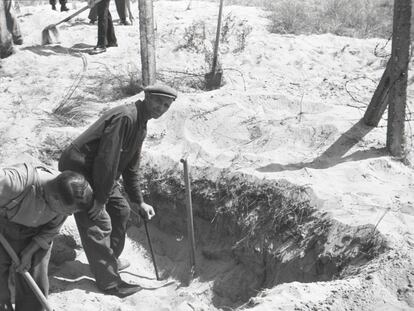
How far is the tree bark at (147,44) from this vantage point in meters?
7.11

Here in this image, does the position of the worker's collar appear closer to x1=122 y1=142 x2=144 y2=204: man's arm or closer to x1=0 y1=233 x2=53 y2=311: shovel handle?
x1=122 y1=142 x2=144 y2=204: man's arm

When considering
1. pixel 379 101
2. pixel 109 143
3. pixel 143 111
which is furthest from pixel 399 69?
pixel 109 143

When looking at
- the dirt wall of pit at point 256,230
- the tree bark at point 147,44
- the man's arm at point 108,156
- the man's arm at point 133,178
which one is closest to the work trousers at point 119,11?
the tree bark at point 147,44

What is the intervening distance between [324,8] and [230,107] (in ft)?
13.9

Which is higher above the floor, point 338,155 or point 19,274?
point 338,155

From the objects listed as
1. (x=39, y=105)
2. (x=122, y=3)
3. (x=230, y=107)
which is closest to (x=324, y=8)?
(x=122, y=3)

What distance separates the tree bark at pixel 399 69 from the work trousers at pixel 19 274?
324 centimetres

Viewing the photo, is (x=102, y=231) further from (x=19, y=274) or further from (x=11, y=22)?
(x=11, y=22)

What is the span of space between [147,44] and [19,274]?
388 centimetres

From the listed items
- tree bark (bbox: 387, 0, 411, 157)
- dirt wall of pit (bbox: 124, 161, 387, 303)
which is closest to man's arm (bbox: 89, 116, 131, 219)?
dirt wall of pit (bbox: 124, 161, 387, 303)

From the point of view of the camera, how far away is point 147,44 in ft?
23.5

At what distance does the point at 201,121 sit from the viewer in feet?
21.3

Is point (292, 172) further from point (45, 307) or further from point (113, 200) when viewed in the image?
point (45, 307)

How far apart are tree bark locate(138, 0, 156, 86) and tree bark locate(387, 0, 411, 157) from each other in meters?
2.96
